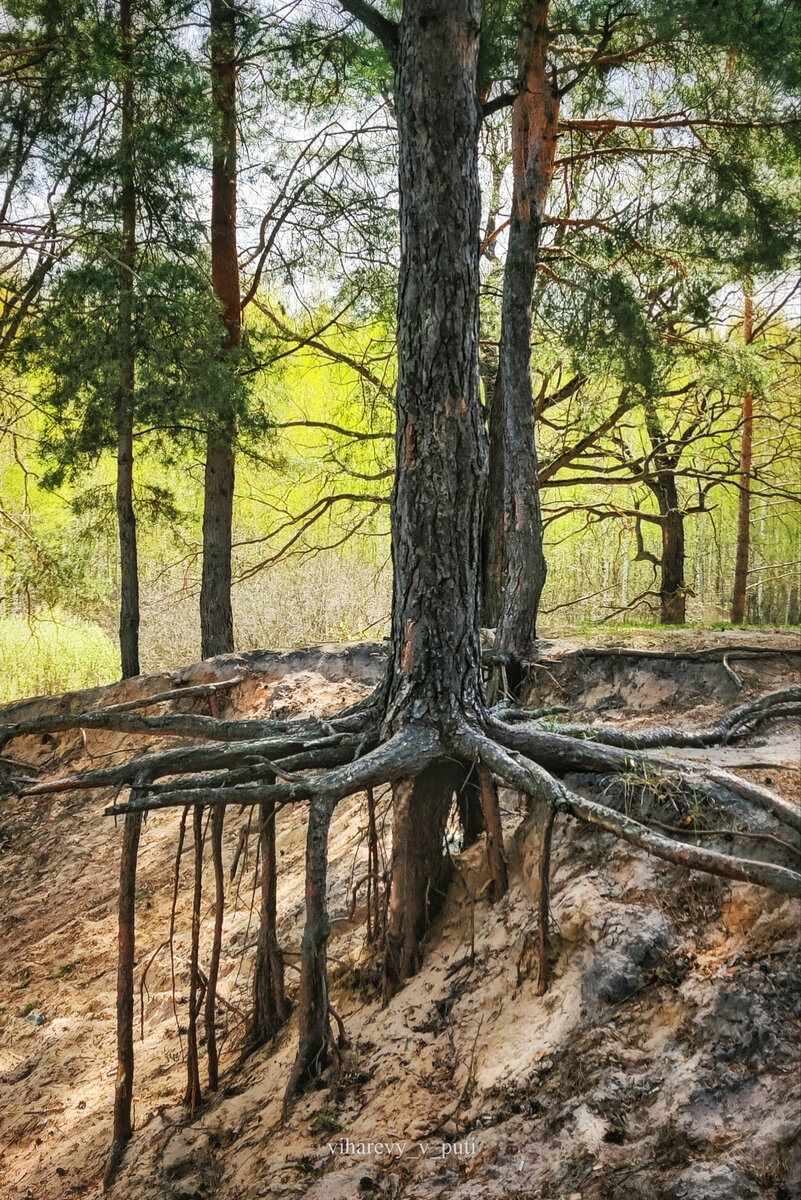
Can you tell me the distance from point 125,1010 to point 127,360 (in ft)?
18.3

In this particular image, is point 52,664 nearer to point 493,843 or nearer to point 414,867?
point 414,867

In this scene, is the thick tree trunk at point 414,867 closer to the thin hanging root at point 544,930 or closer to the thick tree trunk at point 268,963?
the thick tree trunk at point 268,963

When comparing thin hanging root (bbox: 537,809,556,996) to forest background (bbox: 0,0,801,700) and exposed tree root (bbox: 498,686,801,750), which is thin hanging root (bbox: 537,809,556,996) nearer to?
exposed tree root (bbox: 498,686,801,750)

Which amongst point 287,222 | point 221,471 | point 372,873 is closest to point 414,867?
point 372,873

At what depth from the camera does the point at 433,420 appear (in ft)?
11.4

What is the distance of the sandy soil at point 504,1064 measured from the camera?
2.15 m

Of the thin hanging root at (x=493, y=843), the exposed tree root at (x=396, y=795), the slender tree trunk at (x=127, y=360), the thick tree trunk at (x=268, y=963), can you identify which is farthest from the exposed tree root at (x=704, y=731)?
the slender tree trunk at (x=127, y=360)

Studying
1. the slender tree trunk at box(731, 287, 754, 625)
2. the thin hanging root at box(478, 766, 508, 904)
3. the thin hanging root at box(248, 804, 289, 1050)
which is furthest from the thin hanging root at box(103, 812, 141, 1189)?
the slender tree trunk at box(731, 287, 754, 625)

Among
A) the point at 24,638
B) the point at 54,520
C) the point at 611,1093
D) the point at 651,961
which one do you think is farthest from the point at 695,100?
the point at 24,638

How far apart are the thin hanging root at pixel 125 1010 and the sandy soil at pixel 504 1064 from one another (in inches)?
4.9

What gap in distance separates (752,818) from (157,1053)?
313 centimetres

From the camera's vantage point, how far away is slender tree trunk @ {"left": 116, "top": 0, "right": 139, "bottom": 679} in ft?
22.3

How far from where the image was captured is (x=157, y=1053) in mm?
4000

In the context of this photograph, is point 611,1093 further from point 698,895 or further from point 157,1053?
point 157,1053
